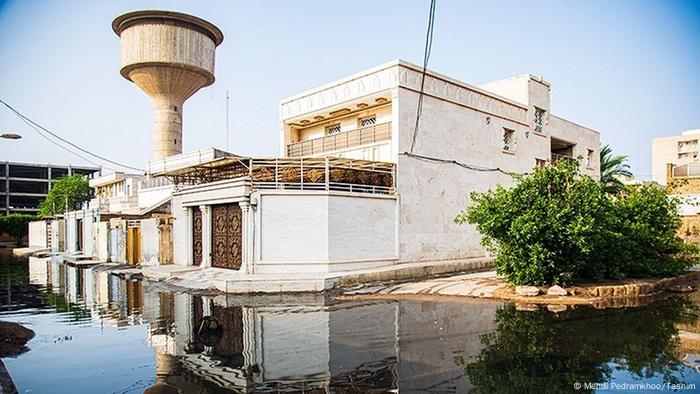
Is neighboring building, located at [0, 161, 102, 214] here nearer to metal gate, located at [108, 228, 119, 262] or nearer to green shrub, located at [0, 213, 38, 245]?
green shrub, located at [0, 213, 38, 245]

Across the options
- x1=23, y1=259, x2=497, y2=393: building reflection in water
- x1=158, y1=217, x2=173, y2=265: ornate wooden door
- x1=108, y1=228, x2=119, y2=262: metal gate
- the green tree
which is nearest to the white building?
x1=158, y1=217, x2=173, y2=265: ornate wooden door

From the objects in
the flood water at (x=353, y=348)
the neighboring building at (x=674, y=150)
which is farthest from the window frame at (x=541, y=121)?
the neighboring building at (x=674, y=150)

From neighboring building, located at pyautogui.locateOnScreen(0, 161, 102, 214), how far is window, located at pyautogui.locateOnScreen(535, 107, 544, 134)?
75.9 metres

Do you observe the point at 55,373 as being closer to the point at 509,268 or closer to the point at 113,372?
the point at 113,372

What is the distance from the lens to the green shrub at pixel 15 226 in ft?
173

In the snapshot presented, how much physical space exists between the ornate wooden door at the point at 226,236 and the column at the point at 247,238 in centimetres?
78

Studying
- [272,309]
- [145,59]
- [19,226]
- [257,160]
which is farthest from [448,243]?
[19,226]

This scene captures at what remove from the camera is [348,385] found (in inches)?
220

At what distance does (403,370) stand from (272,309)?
18.3 feet

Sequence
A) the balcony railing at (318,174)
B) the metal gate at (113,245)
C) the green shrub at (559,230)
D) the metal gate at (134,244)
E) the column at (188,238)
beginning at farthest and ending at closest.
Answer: the metal gate at (113,245) → the metal gate at (134,244) → the column at (188,238) → the balcony railing at (318,174) → the green shrub at (559,230)

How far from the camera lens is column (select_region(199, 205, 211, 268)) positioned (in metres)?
18.6

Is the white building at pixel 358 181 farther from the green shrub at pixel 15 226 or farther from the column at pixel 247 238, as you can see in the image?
the green shrub at pixel 15 226

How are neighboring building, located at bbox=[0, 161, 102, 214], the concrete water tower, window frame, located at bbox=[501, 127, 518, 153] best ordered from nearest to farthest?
window frame, located at bbox=[501, 127, 518, 153] < the concrete water tower < neighboring building, located at bbox=[0, 161, 102, 214]

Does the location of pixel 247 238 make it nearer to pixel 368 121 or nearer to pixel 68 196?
pixel 368 121
